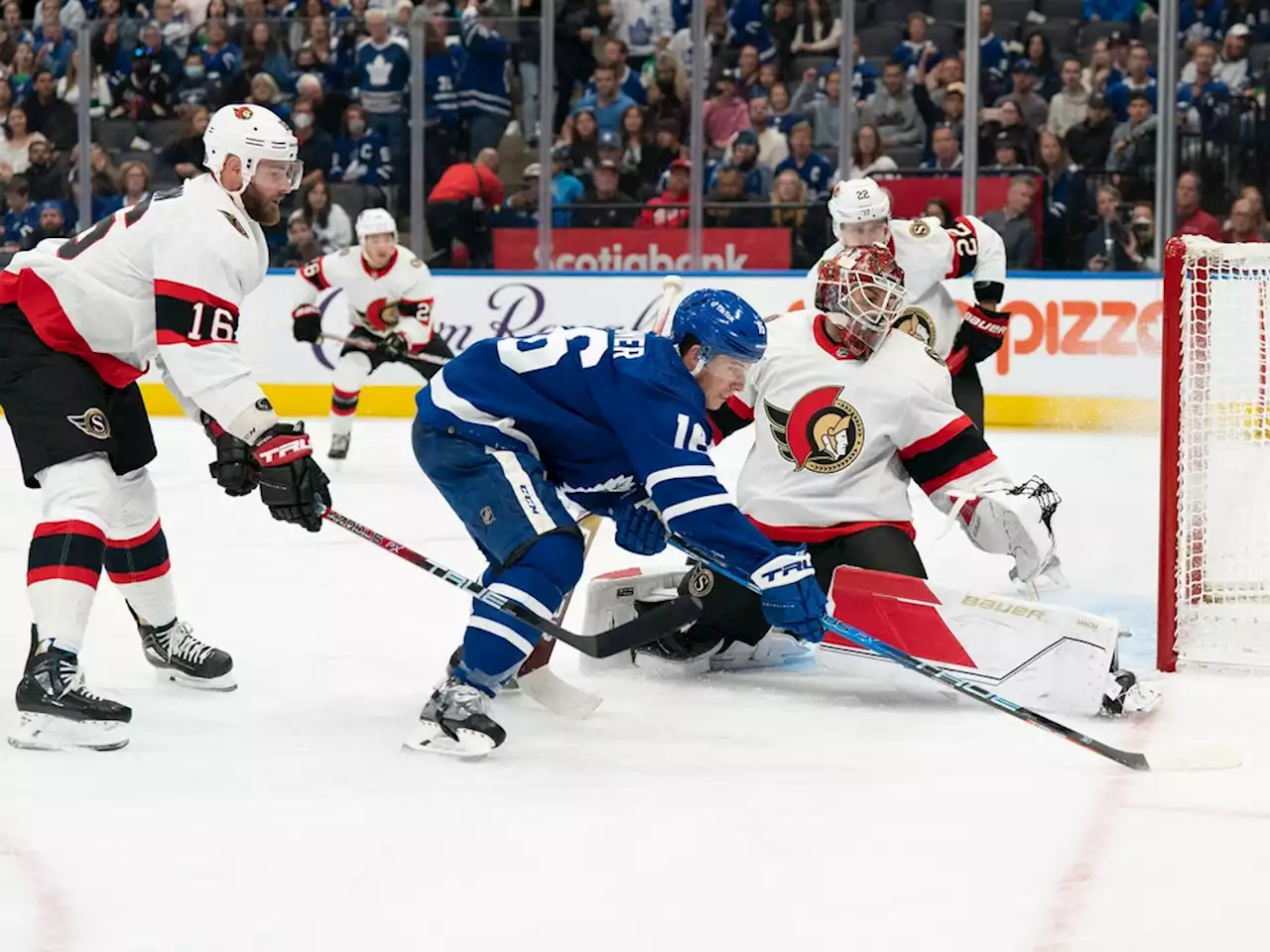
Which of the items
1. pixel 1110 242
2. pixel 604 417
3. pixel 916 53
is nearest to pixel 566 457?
pixel 604 417

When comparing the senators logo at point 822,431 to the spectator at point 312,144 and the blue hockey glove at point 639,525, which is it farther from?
the spectator at point 312,144

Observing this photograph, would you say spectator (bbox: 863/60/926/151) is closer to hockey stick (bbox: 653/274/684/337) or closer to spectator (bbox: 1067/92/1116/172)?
spectator (bbox: 1067/92/1116/172)

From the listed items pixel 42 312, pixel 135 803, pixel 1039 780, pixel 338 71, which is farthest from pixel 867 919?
pixel 338 71

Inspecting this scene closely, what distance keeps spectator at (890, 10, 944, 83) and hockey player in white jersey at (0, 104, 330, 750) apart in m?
5.83

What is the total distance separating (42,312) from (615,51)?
6247 millimetres

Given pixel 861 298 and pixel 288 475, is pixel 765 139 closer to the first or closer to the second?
pixel 861 298

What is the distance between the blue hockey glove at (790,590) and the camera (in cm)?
286

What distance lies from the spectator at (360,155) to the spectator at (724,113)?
5.24ft

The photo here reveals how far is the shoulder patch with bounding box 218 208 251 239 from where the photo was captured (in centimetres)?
304

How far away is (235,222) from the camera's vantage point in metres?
3.05

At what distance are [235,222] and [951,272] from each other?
8.07 feet

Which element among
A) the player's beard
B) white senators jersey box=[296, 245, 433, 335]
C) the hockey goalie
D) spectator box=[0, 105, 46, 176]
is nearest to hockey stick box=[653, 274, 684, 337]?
the hockey goalie

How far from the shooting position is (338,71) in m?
9.01

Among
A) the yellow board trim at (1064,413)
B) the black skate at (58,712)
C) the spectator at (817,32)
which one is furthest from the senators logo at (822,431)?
the spectator at (817,32)
